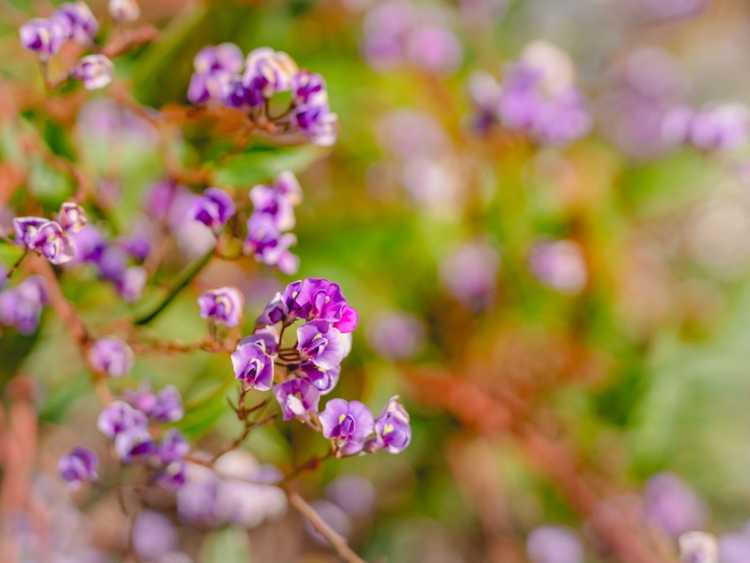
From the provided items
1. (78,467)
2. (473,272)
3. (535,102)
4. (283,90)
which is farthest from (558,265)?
(78,467)

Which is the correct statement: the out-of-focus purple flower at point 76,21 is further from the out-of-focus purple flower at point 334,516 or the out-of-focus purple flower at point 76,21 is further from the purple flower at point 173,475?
the out-of-focus purple flower at point 334,516

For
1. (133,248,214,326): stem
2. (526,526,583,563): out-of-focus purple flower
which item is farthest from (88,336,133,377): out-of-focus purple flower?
(526,526,583,563): out-of-focus purple flower

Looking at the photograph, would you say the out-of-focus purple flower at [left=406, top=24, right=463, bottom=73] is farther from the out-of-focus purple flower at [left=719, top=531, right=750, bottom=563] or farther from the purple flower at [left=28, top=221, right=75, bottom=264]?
the purple flower at [left=28, top=221, right=75, bottom=264]

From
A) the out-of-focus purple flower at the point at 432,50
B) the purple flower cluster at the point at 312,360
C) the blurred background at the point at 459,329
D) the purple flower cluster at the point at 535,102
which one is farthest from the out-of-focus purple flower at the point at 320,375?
the out-of-focus purple flower at the point at 432,50

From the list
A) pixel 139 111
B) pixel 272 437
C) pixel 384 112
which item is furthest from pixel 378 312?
pixel 139 111

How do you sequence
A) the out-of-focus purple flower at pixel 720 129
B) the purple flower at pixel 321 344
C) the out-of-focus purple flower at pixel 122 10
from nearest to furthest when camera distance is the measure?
1. the purple flower at pixel 321 344
2. the out-of-focus purple flower at pixel 122 10
3. the out-of-focus purple flower at pixel 720 129

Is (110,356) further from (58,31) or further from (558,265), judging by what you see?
(558,265)
